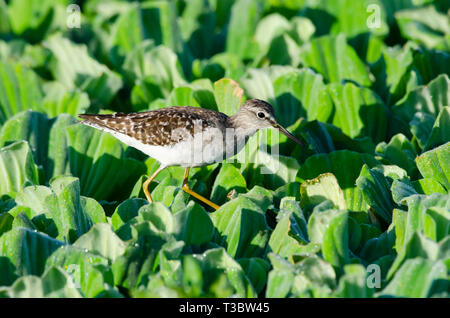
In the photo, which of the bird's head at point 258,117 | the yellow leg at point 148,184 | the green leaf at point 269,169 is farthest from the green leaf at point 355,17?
the yellow leg at point 148,184

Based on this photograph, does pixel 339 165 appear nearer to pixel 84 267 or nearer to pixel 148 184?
pixel 148 184

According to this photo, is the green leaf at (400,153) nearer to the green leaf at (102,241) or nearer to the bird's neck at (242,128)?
the bird's neck at (242,128)

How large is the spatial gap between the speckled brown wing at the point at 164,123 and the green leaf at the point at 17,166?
66cm

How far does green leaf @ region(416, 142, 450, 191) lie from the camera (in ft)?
16.3

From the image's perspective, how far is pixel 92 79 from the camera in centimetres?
697

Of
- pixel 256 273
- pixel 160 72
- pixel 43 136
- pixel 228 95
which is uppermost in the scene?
pixel 160 72

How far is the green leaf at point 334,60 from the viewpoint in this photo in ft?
22.6

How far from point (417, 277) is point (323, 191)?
1.31m

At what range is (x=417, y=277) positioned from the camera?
144 inches

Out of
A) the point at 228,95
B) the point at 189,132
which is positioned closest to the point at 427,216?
the point at 189,132

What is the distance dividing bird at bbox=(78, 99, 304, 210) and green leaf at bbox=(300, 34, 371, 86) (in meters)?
1.53

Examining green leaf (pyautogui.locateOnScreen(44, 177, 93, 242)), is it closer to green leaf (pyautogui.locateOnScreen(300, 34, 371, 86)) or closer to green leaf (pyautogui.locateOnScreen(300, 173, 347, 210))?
green leaf (pyautogui.locateOnScreen(300, 173, 347, 210))

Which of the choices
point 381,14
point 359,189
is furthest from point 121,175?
point 381,14

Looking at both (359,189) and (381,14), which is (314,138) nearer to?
(359,189)
